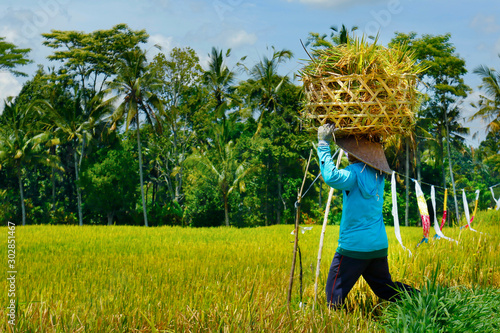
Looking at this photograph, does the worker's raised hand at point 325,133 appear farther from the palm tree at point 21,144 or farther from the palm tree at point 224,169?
the palm tree at point 21,144

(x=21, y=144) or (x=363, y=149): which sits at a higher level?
(x=21, y=144)

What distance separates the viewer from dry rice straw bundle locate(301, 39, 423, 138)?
11.3 ft

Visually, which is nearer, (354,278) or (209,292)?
(354,278)

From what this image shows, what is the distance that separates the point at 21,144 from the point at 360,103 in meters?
29.9

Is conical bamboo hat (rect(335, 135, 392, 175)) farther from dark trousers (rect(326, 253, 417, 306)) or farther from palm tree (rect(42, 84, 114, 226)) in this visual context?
palm tree (rect(42, 84, 114, 226))

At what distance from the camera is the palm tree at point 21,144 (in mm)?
28781

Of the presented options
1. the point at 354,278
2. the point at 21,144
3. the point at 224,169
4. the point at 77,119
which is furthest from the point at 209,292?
the point at 77,119

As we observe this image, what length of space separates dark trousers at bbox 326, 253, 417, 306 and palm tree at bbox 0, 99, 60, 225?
28.9 m

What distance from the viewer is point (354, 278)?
11.4ft

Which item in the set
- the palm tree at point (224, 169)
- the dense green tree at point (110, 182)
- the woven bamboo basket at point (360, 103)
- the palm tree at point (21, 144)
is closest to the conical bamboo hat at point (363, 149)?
the woven bamboo basket at point (360, 103)

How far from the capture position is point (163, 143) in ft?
105

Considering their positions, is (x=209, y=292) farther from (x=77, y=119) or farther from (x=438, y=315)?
(x=77, y=119)

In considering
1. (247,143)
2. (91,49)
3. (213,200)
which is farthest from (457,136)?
(91,49)

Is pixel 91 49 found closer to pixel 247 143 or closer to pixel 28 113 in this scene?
pixel 28 113
